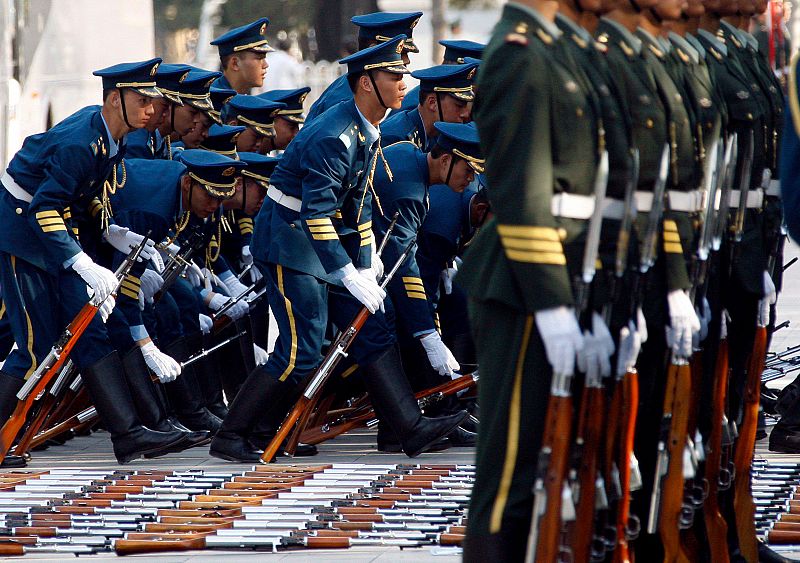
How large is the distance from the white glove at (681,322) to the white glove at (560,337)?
1.92ft

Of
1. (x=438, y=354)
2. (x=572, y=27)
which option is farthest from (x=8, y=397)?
(x=572, y=27)

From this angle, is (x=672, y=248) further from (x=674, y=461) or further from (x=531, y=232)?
(x=531, y=232)

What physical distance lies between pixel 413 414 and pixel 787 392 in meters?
1.73

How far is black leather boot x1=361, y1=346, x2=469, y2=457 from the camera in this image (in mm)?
7578

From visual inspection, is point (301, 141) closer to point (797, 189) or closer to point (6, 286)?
point (6, 286)

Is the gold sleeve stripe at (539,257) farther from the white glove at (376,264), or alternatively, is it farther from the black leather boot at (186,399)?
the black leather boot at (186,399)

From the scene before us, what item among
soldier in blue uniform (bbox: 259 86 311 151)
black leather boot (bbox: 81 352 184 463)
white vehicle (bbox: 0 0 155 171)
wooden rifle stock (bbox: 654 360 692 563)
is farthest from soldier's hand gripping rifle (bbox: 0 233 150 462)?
white vehicle (bbox: 0 0 155 171)

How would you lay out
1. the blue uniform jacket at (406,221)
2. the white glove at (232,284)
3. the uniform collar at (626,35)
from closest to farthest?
1. the uniform collar at (626,35)
2. the blue uniform jacket at (406,221)
3. the white glove at (232,284)

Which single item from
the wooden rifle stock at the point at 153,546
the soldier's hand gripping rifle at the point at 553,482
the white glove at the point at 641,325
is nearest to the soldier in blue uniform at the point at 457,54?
the wooden rifle stock at the point at 153,546

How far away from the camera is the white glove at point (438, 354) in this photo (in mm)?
7996

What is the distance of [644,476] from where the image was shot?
15.9 feet

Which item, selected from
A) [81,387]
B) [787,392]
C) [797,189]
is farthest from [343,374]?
[797,189]

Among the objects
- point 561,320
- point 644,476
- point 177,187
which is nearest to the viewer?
point 561,320

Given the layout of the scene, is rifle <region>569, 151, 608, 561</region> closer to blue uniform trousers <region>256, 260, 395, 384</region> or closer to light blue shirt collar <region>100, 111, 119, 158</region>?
blue uniform trousers <region>256, 260, 395, 384</region>
